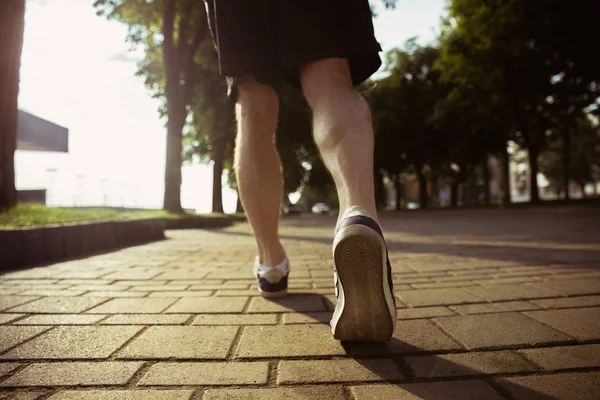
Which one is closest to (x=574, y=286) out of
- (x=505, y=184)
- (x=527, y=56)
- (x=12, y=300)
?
(x=12, y=300)

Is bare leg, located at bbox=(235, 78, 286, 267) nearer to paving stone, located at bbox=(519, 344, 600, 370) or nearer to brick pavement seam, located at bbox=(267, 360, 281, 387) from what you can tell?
brick pavement seam, located at bbox=(267, 360, 281, 387)

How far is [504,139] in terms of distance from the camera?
20.0m

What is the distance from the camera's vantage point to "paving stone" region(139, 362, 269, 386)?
1.17 m

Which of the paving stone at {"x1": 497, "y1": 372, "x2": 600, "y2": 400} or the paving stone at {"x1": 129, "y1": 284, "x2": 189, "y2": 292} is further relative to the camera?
the paving stone at {"x1": 129, "y1": 284, "x2": 189, "y2": 292}

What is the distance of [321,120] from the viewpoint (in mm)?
1678

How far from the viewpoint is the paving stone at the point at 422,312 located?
1802 mm

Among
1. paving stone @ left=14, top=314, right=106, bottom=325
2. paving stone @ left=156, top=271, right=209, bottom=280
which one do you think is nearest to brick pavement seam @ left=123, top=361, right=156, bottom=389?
paving stone @ left=14, top=314, right=106, bottom=325

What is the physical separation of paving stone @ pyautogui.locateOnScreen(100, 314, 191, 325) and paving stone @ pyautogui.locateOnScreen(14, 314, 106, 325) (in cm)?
6

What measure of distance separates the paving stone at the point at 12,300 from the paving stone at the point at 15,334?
15.9 inches

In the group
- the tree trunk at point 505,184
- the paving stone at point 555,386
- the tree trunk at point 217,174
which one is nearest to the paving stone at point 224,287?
the paving stone at point 555,386

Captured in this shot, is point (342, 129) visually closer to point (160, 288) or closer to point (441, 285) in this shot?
point (441, 285)

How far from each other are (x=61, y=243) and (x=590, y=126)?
4404 cm

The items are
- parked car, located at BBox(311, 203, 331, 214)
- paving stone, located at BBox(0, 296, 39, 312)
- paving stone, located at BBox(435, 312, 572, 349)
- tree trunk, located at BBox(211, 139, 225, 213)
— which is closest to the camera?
paving stone, located at BBox(435, 312, 572, 349)

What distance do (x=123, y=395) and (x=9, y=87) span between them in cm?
599
